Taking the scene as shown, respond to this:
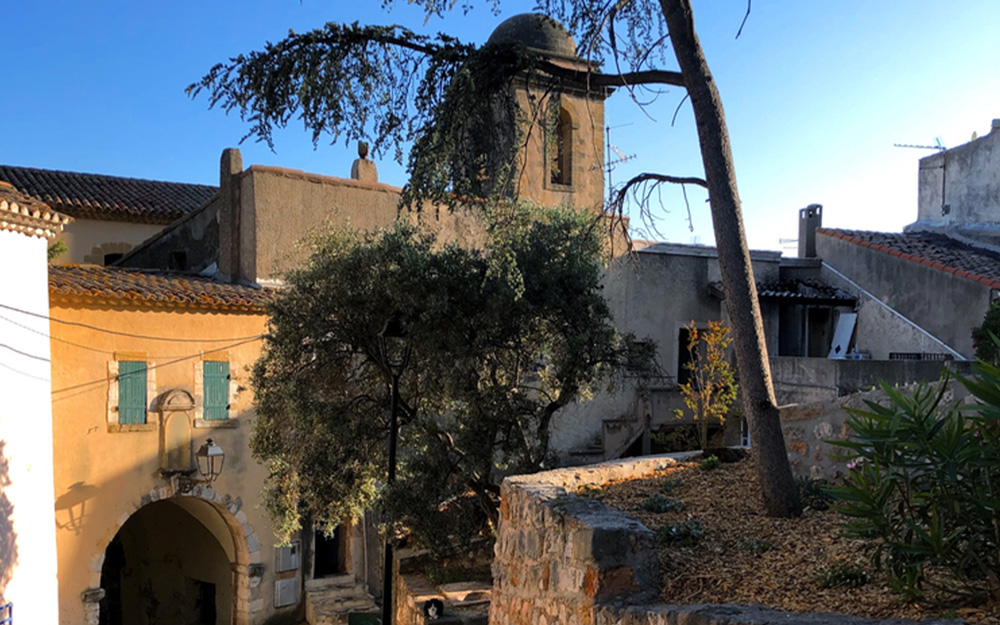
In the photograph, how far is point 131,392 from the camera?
590 inches

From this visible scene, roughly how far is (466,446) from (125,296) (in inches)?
306

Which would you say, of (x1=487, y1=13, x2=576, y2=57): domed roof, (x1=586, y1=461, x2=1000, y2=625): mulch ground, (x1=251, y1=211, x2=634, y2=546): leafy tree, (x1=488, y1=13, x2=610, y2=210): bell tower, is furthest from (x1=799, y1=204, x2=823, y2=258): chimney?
(x1=586, y1=461, x2=1000, y2=625): mulch ground

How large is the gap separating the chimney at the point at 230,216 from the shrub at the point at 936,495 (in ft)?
A: 50.3

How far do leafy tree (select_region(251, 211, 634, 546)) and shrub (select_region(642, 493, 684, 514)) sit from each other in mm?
3850

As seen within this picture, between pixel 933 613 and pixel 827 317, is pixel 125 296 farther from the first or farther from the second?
pixel 827 317

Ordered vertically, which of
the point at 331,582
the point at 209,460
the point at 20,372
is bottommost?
the point at 331,582

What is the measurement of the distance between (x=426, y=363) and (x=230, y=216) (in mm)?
8848

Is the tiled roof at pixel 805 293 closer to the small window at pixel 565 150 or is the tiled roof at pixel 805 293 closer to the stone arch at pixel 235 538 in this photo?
the small window at pixel 565 150

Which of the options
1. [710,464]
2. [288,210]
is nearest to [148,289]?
[288,210]

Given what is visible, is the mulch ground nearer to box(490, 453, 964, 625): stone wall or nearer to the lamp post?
box(490, 453, 964, 625): stone wall

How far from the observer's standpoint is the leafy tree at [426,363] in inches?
408

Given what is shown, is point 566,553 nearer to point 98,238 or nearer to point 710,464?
point 710,464

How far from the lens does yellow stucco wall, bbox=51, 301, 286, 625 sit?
14.2 m

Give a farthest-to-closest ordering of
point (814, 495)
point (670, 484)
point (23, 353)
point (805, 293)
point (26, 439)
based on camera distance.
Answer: point (805, 293) < point (23, 353) < point (26, 439) < point (670, 484) < point (814, 495)
